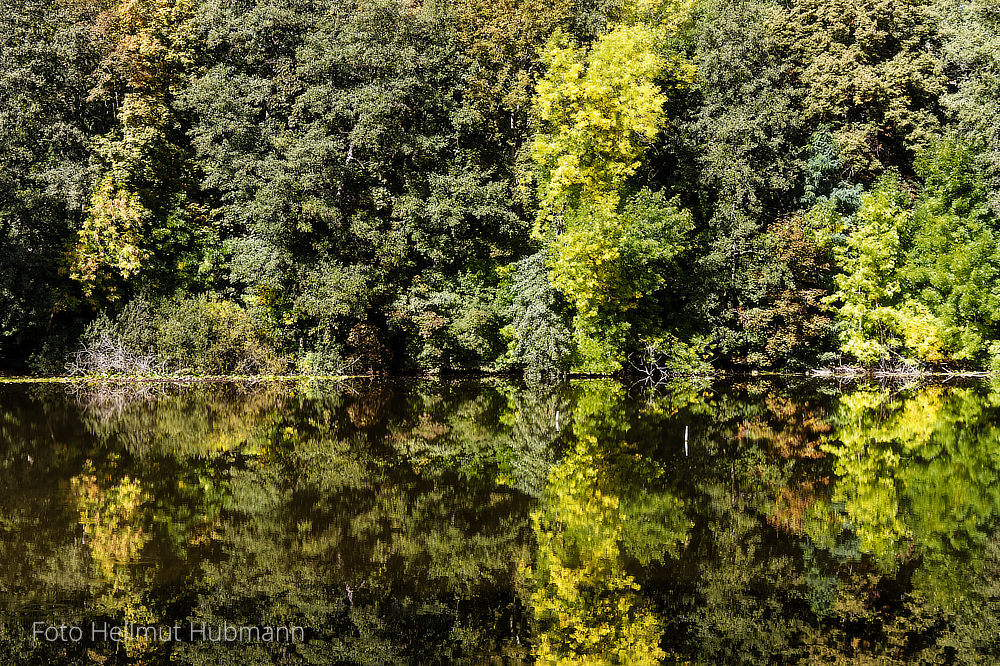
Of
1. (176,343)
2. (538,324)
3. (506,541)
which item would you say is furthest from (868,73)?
(506,541)

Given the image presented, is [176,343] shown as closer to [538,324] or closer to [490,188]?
[490,188]

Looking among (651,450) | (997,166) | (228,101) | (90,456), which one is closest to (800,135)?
(997,166)

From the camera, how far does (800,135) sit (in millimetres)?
39938

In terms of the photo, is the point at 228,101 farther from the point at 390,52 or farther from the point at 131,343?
the point at 131,343

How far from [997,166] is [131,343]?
32.4 meters

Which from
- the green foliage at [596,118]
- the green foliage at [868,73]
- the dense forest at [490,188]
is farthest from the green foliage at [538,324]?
the green foliage at [868,73]

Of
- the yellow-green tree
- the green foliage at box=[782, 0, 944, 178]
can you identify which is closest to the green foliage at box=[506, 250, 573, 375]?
the yellow-green tree

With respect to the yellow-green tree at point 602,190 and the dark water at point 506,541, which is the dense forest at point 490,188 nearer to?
the yellow-green tree at point 602,190

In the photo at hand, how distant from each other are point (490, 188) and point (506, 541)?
85.2 feet

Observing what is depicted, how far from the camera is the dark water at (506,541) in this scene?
8.09 meters

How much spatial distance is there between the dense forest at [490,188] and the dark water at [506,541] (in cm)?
1436

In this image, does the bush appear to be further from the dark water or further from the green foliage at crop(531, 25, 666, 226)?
the dark water

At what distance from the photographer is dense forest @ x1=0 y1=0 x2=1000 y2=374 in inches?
1350

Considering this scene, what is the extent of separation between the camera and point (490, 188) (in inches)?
1409
